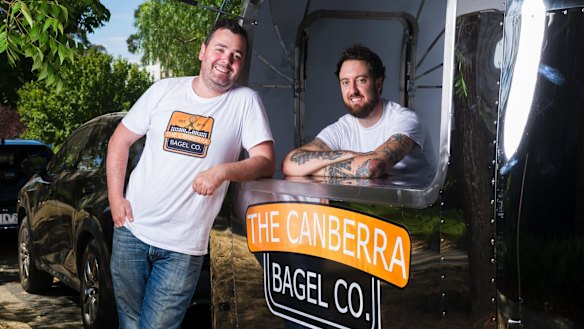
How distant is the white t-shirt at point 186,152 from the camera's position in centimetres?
471

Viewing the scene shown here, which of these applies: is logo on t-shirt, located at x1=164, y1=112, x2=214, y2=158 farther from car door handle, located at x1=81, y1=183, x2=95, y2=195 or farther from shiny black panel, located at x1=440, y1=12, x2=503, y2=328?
car door handle, located at x1=81, y1=183, x2=95, y2=195

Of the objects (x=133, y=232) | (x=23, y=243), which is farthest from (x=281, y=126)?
(x=23, y=243)

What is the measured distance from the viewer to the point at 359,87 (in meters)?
5.34

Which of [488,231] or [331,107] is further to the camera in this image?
[331,107]

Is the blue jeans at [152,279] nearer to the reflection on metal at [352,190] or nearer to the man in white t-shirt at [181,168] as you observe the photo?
the man in white t-shirt at [181,168]

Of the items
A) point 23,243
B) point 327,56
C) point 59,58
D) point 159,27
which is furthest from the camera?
point 159,27

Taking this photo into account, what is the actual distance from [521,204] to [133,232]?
7.68 ft

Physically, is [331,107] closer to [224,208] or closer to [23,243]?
[224,208]

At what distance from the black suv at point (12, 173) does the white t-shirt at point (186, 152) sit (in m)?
6.41

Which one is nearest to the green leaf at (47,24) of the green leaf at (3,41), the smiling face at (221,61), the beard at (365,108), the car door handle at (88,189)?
the green leaf at (3,41)

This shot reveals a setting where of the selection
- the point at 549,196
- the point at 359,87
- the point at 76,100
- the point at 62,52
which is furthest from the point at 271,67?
the point at 76,100

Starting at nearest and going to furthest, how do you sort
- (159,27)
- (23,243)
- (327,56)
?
(327,56), (23,243), (159,27)

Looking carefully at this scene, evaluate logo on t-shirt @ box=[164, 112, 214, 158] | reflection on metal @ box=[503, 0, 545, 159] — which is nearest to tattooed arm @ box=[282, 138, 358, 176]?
logo on t-shirt @ box=[164, 112, 214, 158]

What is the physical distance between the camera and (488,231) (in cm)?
336
